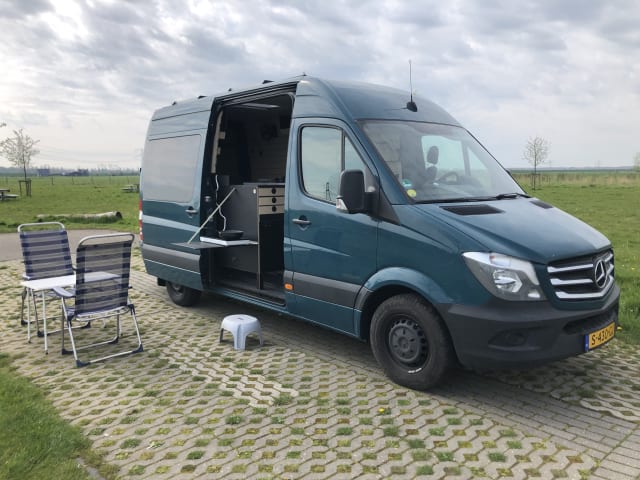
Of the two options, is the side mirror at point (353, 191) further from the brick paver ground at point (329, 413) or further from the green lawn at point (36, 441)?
the green lawn at point (36, 441)

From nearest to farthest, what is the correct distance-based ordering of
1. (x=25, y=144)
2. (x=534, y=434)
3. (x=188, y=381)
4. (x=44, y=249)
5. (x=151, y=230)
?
(x=534, y=434), (x=188, y=381), (x=44, y=249), (x=151, y=230), (x=25, y=144)

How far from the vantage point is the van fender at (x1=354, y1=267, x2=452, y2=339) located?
430 cm

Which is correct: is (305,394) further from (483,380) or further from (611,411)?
(611,411)

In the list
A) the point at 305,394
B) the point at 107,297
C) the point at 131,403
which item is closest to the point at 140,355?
the point at 107,297

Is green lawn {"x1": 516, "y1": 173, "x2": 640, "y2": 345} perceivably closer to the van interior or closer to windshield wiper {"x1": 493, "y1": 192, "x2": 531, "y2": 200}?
windshield wiper {"x1": 493, "y1": 192, "x2": 531, "y2": 200}

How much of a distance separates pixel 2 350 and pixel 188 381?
94.7 inches

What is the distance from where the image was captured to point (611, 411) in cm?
425

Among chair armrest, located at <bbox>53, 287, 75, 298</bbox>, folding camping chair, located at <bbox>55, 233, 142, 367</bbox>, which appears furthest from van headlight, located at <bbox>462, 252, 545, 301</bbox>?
chair armrest, located at <bbox>53, 287, 75, 298</bbox>

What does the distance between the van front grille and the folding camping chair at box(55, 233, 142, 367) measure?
13.2 ft

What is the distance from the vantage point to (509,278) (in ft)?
13.2

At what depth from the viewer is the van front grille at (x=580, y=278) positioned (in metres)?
4.11

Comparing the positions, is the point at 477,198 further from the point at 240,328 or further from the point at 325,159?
the point at 240,328

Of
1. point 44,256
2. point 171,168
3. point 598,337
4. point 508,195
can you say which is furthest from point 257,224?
point 598,337

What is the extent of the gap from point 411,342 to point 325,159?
1907 millimetres
